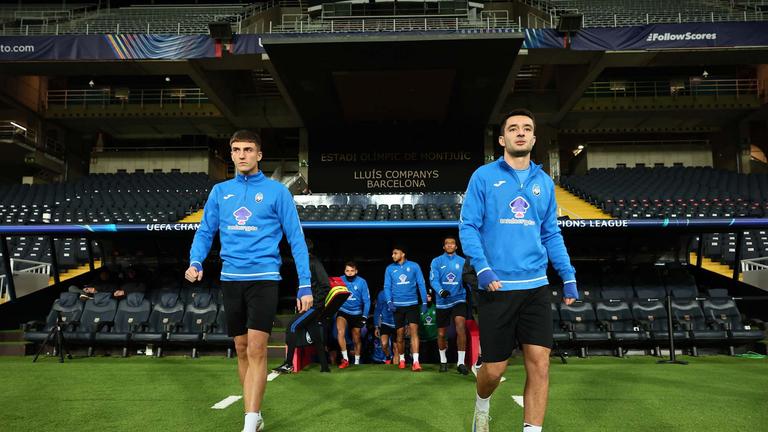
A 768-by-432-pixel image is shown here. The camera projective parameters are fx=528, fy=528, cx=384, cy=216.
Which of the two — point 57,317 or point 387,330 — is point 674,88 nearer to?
point 387,330

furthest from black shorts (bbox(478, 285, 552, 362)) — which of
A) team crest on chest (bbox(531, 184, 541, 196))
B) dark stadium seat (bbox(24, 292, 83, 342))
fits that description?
dark stadium seat (bbox(24, 292, 83, 342))

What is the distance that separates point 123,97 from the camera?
25.3 meters

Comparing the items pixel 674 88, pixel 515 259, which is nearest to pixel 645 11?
pixel 674 88

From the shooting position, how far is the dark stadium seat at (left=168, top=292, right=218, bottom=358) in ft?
29.5

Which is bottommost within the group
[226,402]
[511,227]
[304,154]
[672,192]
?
[226,402]

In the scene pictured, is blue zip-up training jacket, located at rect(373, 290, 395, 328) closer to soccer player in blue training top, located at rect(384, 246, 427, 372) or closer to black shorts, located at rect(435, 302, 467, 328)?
soccer player in blue training top, located at rect(384, 246, 427, 372)

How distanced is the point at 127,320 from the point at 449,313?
5.82 m

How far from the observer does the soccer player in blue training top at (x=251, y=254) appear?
3.32 meters

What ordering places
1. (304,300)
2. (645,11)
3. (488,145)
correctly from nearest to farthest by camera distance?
(304,300), (645,11), (488,145)

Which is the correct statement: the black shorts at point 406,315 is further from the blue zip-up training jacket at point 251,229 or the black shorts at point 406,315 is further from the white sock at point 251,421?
the white sock at point 251,421

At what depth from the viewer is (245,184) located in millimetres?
3586

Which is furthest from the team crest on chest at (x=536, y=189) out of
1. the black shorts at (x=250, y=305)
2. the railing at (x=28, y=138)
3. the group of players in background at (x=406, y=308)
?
the railing at (x=28, y=138)

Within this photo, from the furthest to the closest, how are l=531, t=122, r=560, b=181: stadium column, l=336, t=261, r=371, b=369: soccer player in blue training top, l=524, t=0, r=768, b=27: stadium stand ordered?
l=531, t=122, r=560, b=181: stadium column → l=524, t=0, r=768, b=27: stadium stand → l=336, t=261, r=371, b=369: soccer player in blue training top

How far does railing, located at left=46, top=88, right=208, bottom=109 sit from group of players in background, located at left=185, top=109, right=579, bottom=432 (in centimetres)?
2303
